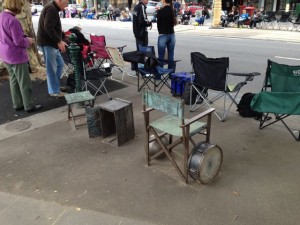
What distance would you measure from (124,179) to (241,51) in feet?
32.3

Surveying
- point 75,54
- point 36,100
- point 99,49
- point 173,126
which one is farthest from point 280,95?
point 36,100

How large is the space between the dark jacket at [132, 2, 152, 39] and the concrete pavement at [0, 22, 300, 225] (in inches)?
149

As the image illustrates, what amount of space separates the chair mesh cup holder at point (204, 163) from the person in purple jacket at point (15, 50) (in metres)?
3.42

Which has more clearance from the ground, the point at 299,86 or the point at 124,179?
the point at 299,86

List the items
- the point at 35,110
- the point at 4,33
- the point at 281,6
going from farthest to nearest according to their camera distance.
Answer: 1. the point at 281,6
2. the point at 35,110
3. the point at 4,33

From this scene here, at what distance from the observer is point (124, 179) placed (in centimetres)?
363

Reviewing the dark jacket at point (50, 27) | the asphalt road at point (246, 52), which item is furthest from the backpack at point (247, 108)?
the dark jacket at point (50, 27)

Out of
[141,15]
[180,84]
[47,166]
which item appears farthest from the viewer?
[141,15]

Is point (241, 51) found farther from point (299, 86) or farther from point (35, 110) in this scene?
point (35, 110)

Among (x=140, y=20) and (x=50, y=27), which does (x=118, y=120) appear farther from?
(x=140, y=20)

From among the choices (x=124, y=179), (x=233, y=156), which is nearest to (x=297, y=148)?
(x=233, y=156)

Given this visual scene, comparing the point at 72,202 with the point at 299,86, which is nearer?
the point at 72,202

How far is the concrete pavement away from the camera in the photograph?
3.04 meters

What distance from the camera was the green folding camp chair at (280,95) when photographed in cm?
418
